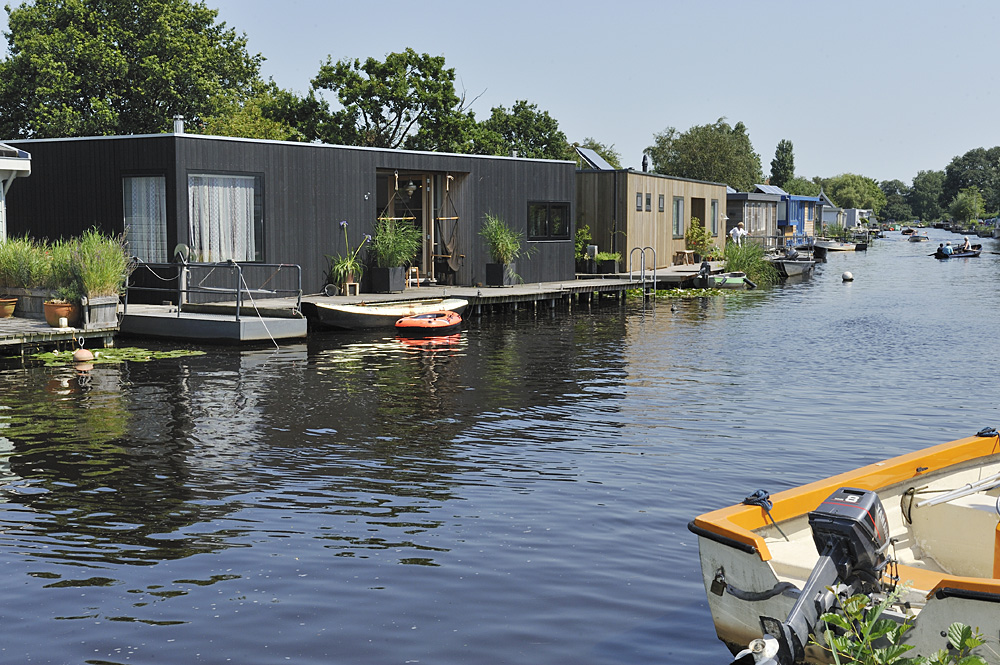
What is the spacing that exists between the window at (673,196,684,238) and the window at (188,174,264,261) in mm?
19368

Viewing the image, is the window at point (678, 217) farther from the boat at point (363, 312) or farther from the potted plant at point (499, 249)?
the boat at point (363, 312)

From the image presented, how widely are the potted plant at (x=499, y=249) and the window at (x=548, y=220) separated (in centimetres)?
175

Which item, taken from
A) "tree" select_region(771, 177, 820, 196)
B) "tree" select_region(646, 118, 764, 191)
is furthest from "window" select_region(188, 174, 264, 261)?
"tree" select_region(771, 177, 820, 196)

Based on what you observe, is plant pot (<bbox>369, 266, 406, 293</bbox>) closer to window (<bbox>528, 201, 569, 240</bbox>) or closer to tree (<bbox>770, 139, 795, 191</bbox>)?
window (<bbox>528, 201, 569, 240</bbox>)

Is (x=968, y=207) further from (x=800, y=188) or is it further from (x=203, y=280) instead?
(x=203, y=280)

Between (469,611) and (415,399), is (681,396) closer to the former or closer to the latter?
(415,399)

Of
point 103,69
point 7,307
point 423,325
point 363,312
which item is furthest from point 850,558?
point 103,69

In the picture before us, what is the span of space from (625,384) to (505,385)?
5.72ft

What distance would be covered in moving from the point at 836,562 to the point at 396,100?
48.2 m

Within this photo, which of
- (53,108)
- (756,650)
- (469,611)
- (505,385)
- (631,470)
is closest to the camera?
(756,650)

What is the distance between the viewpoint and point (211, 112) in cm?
4812

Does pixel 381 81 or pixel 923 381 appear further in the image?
pixel 381 81

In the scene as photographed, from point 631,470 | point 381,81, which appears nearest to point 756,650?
point 631,470

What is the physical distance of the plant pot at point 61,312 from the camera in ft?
57.3
